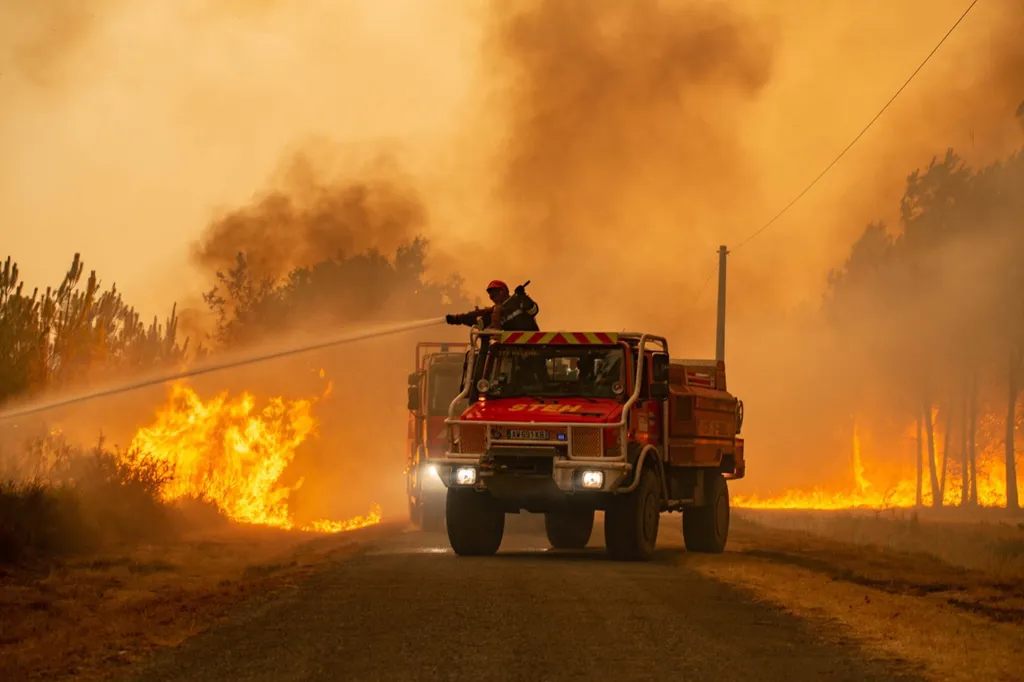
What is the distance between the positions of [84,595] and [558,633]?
9681mm

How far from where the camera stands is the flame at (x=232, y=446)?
42250 mm

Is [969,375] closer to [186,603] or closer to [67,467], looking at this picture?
[67,467]

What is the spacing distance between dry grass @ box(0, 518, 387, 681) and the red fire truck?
261 cm

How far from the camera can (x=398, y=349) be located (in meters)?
75.8

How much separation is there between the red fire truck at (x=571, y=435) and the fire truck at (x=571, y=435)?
13mm

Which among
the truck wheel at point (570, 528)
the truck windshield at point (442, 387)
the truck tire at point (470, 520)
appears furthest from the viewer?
the truck windshield at point (442, 387)

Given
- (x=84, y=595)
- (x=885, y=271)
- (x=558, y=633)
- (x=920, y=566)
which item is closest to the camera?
(x=558, y=633)

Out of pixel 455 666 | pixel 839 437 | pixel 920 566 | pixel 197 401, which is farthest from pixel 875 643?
pixel 839 437

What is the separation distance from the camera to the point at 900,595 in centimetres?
1622

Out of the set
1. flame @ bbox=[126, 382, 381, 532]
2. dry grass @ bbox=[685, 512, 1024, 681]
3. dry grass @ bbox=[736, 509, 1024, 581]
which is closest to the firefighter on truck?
dry grass @ bbox=[685, 512, 1024, 681]

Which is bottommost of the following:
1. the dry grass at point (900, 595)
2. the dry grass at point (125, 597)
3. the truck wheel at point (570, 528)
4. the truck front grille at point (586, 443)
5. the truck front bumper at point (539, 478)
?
the dry grass at point (125, 597)

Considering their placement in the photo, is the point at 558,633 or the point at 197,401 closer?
the point at 558,633

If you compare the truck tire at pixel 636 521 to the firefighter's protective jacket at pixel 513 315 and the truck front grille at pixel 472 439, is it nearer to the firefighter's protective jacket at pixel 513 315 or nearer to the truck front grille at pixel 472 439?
the truck front grille at pixel 472 439

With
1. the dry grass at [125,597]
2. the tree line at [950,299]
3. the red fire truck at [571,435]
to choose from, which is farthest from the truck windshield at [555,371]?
the tree line at [950,299]
